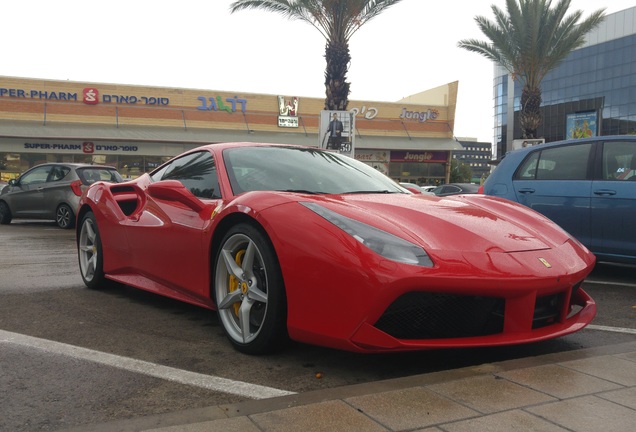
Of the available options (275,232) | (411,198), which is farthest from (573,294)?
(275,232)

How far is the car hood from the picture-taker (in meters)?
2.88

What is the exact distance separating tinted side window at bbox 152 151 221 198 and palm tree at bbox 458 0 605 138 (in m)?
20.2

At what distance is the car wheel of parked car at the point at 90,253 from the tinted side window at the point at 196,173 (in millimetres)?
805

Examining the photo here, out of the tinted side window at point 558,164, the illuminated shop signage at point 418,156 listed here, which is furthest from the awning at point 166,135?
the tinted side window at point 558,164

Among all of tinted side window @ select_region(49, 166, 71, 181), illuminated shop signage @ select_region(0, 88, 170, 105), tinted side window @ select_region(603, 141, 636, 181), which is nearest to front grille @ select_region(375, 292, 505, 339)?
tinted side window @ select_region(603, 141, 636, 181)

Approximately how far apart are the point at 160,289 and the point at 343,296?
1870mm

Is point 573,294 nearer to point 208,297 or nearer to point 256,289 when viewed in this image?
point 256,289

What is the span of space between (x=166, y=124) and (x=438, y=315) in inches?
1188

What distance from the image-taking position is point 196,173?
4148 mm

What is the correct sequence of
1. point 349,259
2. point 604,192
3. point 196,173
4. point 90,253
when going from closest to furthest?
point 349,259
point 196,173
point 90,253
point 604,192

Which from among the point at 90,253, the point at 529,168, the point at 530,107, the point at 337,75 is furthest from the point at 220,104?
the point at 90,253

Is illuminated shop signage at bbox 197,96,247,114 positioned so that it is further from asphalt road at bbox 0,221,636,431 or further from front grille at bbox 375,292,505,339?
front grille at bbox 375,292,505,339

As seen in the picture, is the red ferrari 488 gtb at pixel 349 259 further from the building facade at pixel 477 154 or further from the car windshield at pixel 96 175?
the building facade at pixel 477 154

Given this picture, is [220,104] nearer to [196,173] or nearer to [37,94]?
[37,94]
